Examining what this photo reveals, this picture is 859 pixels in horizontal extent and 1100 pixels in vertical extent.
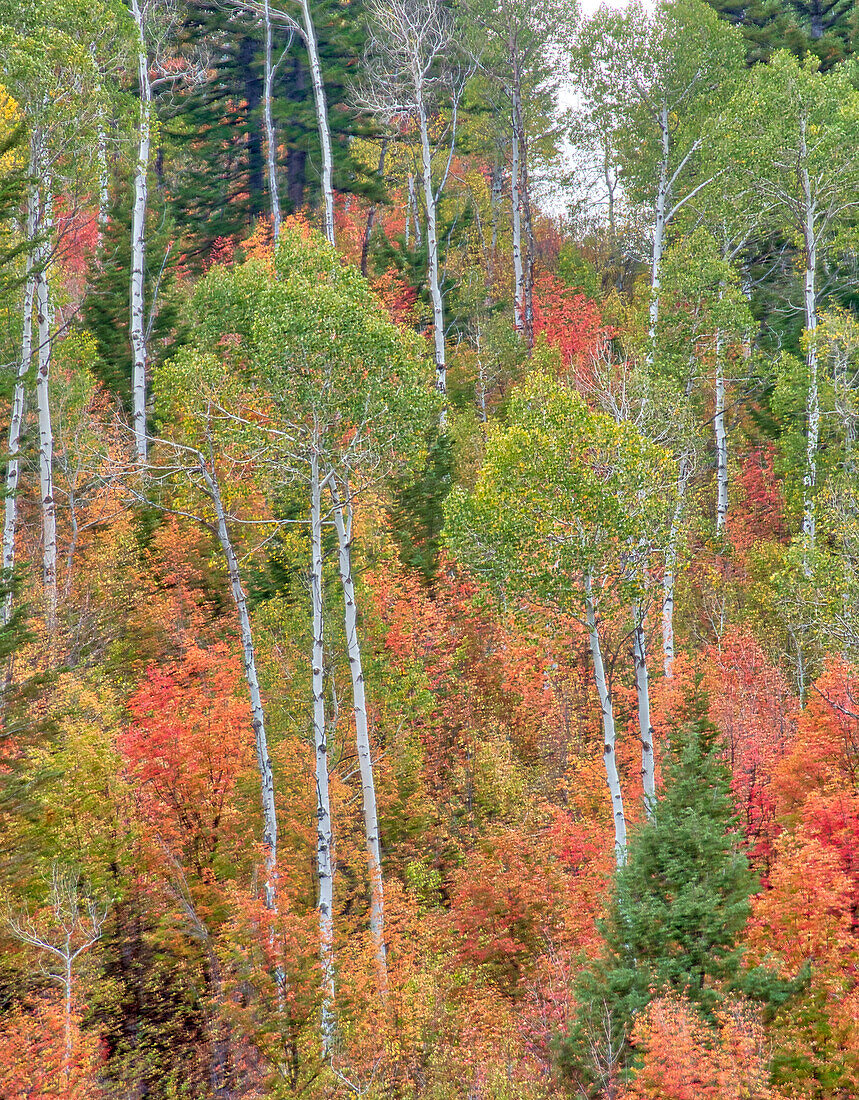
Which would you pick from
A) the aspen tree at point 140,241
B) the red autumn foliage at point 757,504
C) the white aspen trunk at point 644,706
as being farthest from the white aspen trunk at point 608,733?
the red autumn foliage at point 757,504

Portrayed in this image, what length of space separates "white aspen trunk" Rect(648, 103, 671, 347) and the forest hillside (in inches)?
8.0

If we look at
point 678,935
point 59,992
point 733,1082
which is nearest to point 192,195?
point 59,992

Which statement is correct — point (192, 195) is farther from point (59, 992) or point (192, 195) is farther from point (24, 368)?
point (59, 992)

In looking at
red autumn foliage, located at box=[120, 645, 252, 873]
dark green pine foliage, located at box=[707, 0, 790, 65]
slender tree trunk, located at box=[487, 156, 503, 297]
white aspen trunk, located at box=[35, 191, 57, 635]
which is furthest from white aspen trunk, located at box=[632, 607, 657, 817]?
dark green pine foliage, located at box=[707, 0, 790, 65]

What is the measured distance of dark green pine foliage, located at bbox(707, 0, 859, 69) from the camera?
115 ft

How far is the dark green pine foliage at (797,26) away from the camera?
35125 mm

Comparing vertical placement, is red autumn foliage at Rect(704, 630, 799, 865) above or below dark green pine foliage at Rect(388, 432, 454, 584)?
below

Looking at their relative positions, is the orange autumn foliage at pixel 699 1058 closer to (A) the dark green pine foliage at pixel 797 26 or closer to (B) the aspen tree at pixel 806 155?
(B) the aspen tree at pixel 806 155

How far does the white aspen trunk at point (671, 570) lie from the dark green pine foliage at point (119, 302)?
58.5 feet

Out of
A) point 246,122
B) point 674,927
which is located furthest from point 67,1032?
point 246,122

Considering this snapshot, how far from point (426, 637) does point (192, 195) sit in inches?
973

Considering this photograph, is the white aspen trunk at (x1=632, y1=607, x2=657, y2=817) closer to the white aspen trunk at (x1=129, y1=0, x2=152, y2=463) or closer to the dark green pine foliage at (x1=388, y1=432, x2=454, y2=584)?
the dark green pine foliage at (x1=388, y1=432, x2=454, y2=584)

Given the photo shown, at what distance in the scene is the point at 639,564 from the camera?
58.0ft

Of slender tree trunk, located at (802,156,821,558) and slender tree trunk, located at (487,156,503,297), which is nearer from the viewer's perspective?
slender tree trunk, located at (802,156,821,558)
